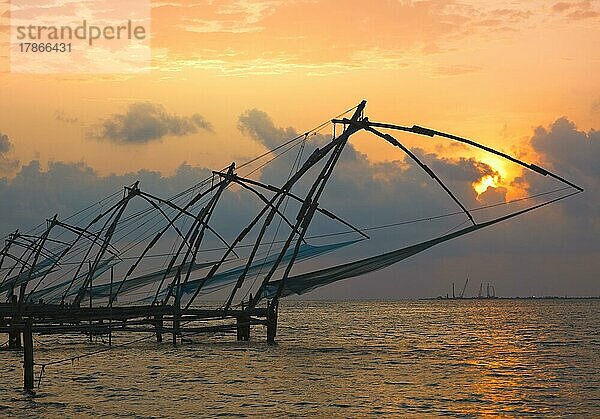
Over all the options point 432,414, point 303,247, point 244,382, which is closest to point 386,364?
point 303,247

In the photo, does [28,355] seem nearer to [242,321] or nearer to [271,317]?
[242,321]

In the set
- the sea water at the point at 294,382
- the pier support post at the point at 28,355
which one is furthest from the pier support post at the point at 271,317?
the pier support post at the point at 28,355

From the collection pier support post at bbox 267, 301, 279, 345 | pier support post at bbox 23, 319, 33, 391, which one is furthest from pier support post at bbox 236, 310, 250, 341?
pier support post at bbox 23, 319, 33, 391

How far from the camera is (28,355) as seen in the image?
18.0 meters

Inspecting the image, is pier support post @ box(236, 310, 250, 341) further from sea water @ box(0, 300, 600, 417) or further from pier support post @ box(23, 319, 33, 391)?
pier support post @ box(23, 319, 33, 391)

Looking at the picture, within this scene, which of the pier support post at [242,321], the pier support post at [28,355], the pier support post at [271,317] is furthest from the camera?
the pier support post at [242,321]

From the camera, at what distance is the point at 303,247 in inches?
1004

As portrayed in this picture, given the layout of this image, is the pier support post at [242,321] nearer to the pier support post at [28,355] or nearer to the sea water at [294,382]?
the sea water at [294,382]

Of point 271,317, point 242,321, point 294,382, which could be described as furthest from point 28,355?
point 271,317

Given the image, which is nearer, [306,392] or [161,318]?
[306,392]

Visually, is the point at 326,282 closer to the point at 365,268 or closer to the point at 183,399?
the point at 365,268

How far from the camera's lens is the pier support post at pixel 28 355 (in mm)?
17391

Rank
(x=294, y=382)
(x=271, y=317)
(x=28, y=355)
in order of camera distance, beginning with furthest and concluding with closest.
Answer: (x=271, y=317), (x=294, y=382), (x=28, y=355)

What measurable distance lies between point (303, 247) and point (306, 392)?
5.91m
